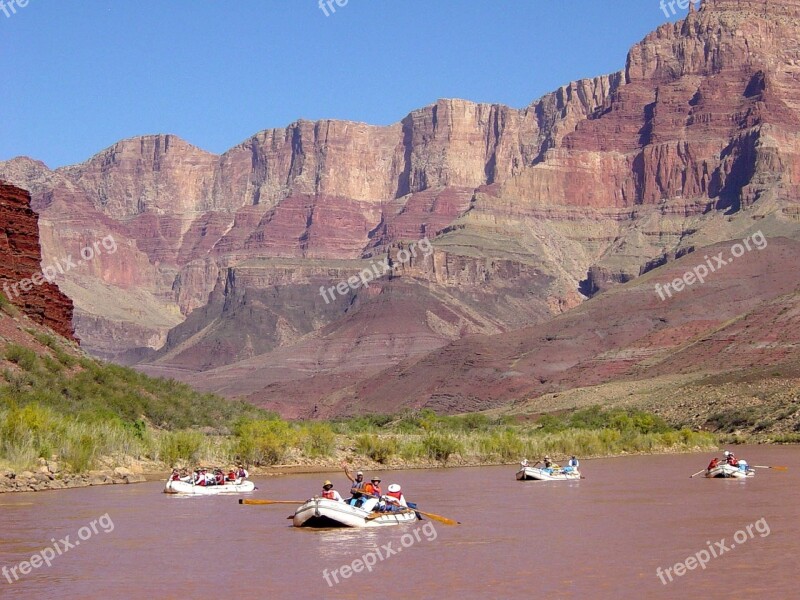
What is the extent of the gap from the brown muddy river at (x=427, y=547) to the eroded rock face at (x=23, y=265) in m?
27.9

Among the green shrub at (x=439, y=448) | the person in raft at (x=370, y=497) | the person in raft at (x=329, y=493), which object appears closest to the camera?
the person in raft at (x=329, y=493)

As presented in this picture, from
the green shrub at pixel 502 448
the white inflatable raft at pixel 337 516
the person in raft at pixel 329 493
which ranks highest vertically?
the person in raft at pixel 329 493

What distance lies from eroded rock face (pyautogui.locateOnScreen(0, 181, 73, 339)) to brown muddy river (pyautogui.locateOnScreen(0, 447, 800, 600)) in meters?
27.9

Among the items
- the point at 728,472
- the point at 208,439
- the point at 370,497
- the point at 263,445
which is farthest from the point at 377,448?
the point at 370,497

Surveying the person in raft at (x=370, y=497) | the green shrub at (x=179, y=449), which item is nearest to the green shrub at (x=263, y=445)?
the green shrub at (x=179, y=449)

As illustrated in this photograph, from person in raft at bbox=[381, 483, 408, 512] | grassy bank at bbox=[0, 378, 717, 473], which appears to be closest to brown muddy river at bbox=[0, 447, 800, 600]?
person in raft at bbox=[381, 483, 408, 512]

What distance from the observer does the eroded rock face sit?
75.8 metres

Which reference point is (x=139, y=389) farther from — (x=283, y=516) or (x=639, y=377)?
(x=639, y=377)

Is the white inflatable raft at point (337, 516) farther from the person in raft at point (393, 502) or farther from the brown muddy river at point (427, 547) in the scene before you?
the brown muddy river at point (427, 547)

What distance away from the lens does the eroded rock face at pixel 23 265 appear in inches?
2985

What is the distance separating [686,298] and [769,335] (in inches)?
2011

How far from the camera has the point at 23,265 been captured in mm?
76875

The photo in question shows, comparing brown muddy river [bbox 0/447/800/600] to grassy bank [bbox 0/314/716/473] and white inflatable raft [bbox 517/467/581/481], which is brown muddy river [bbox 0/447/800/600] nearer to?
grassy bank [bbox 0/314/716/473]

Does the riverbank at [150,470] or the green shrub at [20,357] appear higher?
the green shrub at [20,357]
